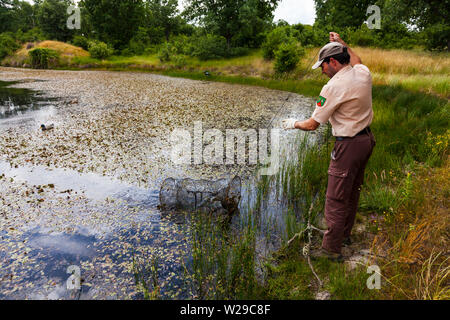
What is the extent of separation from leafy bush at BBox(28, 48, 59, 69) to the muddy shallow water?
20.1 m

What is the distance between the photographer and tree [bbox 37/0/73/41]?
32.8m

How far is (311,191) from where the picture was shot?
146 inches

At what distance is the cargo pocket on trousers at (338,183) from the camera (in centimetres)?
220

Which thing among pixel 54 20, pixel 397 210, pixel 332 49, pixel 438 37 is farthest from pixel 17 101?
pixel 54 20

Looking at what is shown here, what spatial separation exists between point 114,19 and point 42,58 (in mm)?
9356

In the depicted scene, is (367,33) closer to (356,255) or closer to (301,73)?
(301,73)

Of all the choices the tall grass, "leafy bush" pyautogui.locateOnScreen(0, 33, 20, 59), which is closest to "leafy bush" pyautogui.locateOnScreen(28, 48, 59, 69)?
"leafy bush" pyautogui.locateOnScreen(0, 33, 20, 59)

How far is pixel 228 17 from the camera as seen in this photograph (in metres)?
20.0

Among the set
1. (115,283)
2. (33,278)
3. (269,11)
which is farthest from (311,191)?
(269,11)

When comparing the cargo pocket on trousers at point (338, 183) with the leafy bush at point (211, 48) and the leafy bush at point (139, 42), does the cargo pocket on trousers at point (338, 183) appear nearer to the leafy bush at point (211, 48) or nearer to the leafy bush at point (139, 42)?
the leafy bush at point (211, 48)

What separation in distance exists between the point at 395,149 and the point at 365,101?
293 cm

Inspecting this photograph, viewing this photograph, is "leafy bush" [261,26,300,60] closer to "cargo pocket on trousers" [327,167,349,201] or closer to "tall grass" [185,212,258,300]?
"cargo pocket on trousers" [327,167,349,201]

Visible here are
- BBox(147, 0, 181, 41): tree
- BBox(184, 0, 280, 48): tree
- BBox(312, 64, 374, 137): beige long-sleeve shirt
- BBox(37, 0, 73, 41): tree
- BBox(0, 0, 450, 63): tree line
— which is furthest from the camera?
BBox(147, 0, 181, 41): tree
